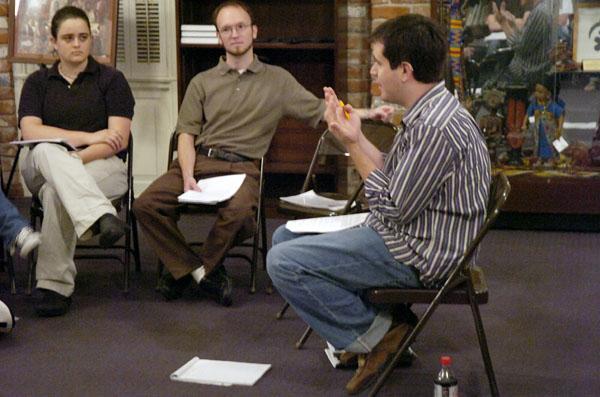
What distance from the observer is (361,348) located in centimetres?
291

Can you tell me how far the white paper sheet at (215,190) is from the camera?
393 cm

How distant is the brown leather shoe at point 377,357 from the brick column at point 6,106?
4.27 meters

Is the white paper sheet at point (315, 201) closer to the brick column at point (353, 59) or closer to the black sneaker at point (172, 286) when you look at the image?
the black sneaker at point (172, 286)

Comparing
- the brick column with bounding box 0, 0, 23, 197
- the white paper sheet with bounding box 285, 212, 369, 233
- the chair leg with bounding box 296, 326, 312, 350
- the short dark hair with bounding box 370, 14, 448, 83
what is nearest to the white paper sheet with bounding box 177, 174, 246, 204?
the chair leg with bounding box 296, 326, 312, 350

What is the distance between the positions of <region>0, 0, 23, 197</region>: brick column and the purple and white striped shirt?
437 cm

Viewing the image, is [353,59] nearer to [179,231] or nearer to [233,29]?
[233,29]

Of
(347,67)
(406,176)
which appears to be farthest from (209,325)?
(347,67)

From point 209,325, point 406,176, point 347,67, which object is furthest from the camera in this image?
point 347,67

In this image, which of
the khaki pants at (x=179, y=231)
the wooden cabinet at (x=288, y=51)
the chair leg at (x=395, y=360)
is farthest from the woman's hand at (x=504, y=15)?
the chair leg at (x=395, y=360)

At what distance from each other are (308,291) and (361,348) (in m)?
0.26

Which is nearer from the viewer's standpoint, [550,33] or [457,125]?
[457,125]

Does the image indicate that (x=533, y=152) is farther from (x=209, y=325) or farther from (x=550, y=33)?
(x=209, y=325)

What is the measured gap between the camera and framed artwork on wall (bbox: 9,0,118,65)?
5.52 metres

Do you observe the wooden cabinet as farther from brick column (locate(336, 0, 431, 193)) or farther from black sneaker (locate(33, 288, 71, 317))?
black sneaker (locate(33, 288, 71, 317))
